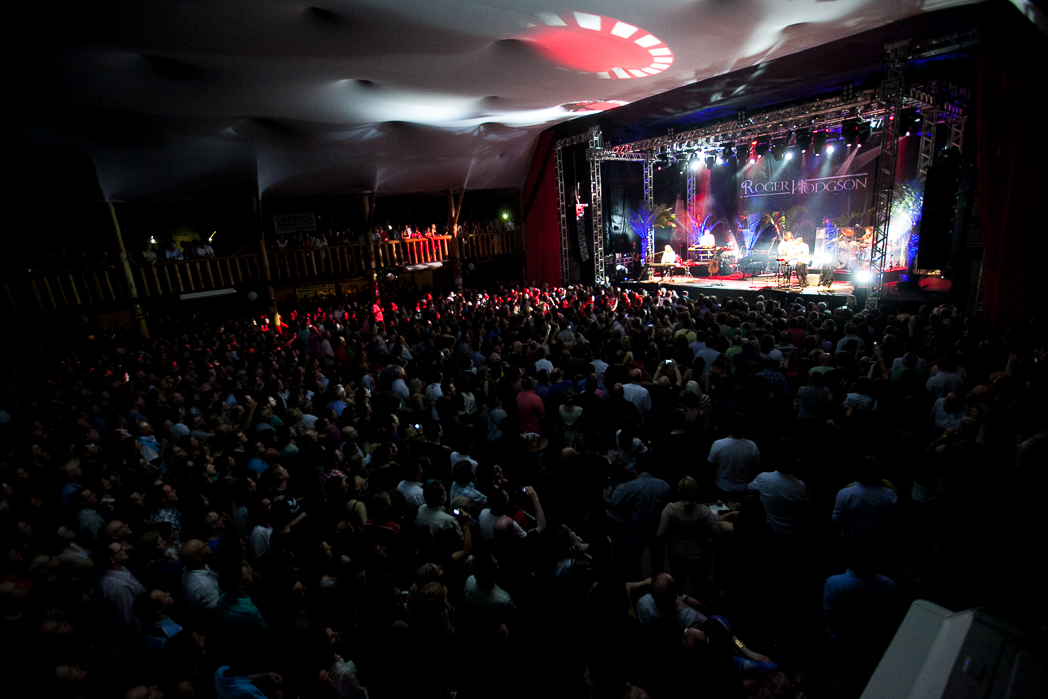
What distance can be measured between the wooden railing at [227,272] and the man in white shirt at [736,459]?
40.1ft

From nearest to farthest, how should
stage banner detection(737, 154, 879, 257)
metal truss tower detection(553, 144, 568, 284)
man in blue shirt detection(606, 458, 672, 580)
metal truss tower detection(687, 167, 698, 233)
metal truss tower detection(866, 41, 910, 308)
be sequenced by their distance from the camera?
man in blue shirt detection(606, 458, 672, 580) < metal truss tower detection(866, 41, 910, 308) < stage banner detection(737, 154, 879, 257) < metal truss tower detection(553, 144, 568, 284) < metal truss tower detection(687, 167, 698, 233)

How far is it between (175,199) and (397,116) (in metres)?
5.84

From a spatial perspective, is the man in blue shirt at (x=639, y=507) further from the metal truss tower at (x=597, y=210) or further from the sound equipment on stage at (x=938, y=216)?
the metal truss tower at (x=597, y=210)

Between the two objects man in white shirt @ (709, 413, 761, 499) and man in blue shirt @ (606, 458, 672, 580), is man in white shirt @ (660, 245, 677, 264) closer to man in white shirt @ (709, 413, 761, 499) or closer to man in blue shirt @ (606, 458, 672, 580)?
man in white shirt @ (709, 413, 761, 499)

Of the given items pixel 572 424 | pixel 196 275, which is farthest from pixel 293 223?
pixel 572 424

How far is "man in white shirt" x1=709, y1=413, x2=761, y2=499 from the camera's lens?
3.67 metres

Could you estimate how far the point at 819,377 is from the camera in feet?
14.5

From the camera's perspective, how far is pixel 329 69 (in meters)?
6.59

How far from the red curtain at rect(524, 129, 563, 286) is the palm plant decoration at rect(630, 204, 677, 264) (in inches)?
108

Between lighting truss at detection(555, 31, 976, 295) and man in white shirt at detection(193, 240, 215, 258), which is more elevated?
lighting truss at detection(555, 31, 976, 295)

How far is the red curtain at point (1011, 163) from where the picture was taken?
260 inches

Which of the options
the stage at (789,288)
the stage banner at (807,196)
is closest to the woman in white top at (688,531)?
the stage at (789,288)

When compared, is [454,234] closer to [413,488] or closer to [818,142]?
[818,142]

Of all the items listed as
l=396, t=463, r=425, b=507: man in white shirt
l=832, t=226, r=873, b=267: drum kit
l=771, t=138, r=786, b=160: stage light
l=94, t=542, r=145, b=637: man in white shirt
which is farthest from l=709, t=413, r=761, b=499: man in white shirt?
l=832, t=226, r=873, b=267: drum kit
